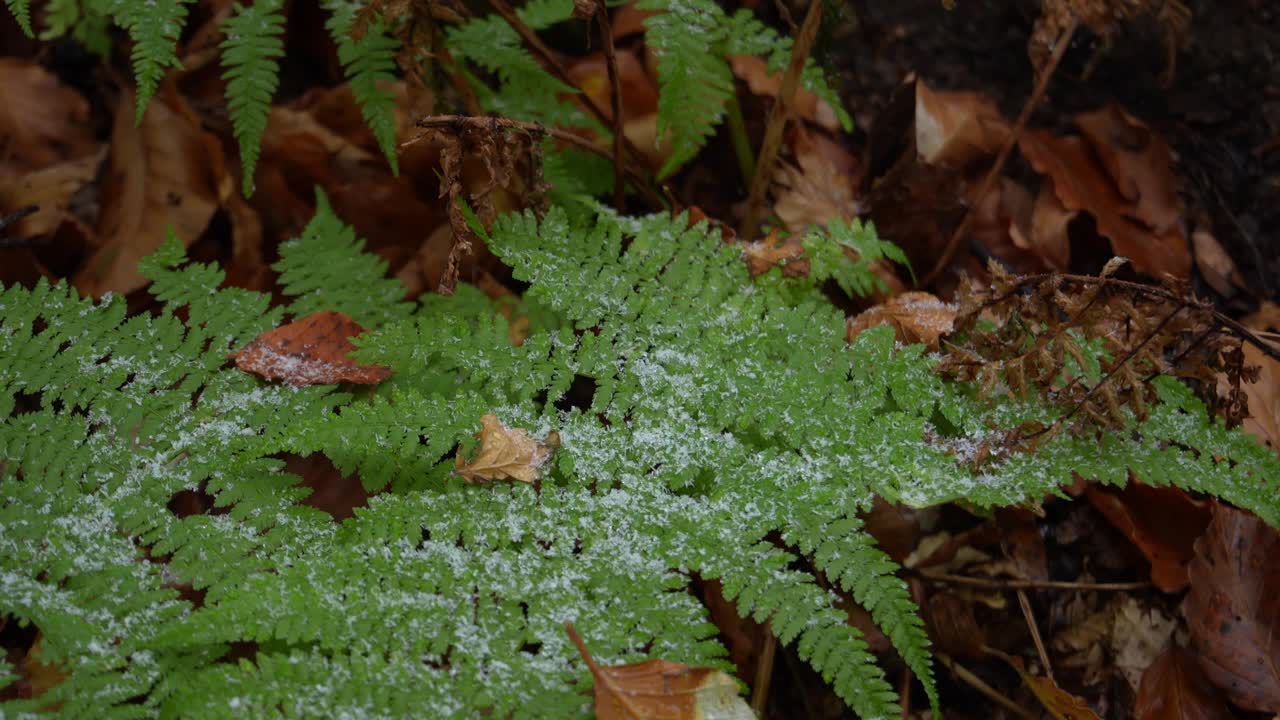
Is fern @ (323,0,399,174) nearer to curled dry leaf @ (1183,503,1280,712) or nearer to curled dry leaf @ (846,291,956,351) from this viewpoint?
curled dry leaf @ (846,291,956,351)

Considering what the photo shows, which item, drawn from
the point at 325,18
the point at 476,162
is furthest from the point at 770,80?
the point at 325,18

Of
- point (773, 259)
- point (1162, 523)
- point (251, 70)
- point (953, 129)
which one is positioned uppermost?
point (251, 70)

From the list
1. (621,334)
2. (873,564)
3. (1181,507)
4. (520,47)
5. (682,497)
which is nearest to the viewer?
(873,564)

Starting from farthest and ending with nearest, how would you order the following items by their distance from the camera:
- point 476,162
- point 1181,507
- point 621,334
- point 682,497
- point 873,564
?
point 476,162, point 1181,507, point 621,334, point 682,497, point 873,564

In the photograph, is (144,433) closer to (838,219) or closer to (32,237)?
(32,237)

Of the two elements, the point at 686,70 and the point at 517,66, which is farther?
the point at 517,66

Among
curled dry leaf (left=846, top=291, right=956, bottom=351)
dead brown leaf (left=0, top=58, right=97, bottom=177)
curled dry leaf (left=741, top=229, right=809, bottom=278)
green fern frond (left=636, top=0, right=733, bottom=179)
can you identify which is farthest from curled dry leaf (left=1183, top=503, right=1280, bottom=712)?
dead brown leaf (left=0, top=58, right=97, bottom=177)

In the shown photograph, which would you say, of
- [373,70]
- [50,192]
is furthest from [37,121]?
[373,70]

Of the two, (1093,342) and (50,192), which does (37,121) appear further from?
(1093,342)
